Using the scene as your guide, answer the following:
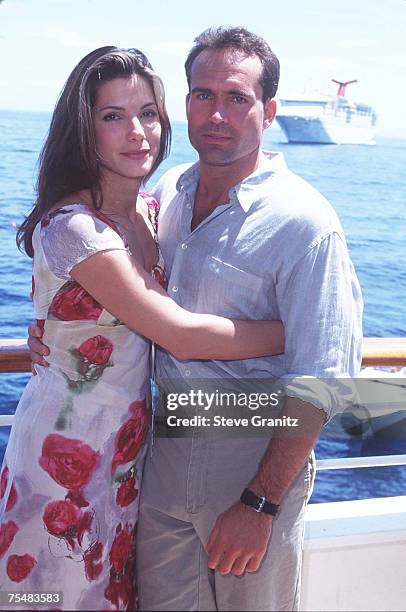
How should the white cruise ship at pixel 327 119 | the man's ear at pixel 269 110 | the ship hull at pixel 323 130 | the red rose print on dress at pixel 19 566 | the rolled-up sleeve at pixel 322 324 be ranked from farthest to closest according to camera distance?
1. the ship hull at pixel 323 130
2. the white cruise ship at pixel 327 119
3. the man's ear at pixel 269 110
4. the red rose print on dress at pixel 19 566
5. the rolled-up sleeve at pixel 322 324

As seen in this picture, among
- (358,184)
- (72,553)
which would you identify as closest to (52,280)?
(72,553)

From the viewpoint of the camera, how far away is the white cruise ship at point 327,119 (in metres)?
32.9

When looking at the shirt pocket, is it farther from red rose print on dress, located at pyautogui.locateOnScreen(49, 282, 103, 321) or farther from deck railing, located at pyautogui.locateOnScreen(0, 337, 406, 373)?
deck railing, located at pyautogui.locateOnScreen(0, 337, 406, 373)

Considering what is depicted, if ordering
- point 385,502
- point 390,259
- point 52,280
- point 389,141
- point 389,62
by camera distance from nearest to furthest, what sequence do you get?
point 52,280, point 385,502, point 390,259, point 389,62, point 389,141

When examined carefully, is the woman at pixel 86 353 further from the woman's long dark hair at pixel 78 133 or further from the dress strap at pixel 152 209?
the dress strap at pixel 152 209

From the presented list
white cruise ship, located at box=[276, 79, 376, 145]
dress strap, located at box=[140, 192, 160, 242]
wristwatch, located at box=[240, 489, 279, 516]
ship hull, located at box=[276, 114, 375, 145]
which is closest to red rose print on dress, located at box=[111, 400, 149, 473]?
wristwatch, located at box=[240, 489, 279, 516]

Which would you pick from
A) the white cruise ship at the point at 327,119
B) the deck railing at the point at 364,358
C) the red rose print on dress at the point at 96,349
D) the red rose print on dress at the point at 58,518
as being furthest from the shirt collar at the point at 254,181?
the white cruise ship at the point at 327,119

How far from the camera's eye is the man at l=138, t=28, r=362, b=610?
1.09 meters

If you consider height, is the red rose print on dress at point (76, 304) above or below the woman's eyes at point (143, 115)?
below

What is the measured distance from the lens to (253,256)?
1141 mm

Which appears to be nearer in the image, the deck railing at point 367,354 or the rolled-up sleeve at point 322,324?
the rolled-up sleeve at point 322,324

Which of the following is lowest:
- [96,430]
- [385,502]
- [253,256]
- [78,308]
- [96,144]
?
[385,502]

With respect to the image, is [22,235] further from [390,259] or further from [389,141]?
[389,141]

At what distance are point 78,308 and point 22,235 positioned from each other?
0.69 feet
